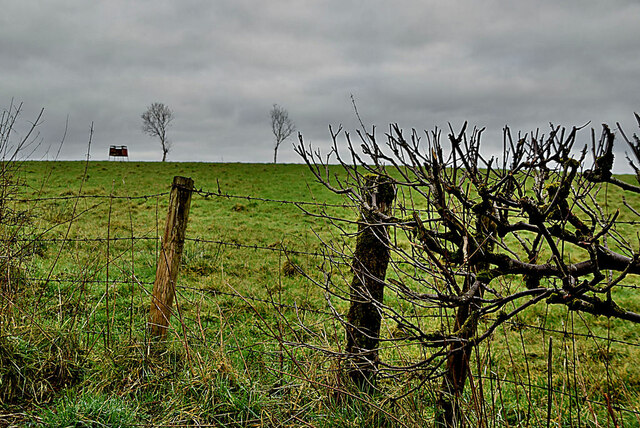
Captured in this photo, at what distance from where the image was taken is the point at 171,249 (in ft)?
12.9

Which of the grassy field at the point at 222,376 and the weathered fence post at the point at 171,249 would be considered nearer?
the grassy field at the point at 222,376

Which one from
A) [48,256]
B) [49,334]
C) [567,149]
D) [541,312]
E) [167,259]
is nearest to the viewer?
[567,149]

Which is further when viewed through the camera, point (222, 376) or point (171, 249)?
point (171, 249)

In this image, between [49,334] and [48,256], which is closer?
[49,334]

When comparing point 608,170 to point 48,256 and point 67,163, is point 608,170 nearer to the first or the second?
point 48,256

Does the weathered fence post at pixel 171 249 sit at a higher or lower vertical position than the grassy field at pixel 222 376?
higher

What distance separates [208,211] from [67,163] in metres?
19.1

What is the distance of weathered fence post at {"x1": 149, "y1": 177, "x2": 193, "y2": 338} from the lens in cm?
392

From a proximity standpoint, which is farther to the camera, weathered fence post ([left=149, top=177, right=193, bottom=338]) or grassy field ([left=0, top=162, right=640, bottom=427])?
weathered fence post ([left=149, top=177, right=193, bottom=338])

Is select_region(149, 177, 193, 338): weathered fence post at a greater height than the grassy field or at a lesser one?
greater

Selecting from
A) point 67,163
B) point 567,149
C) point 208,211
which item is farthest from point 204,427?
point 67,163

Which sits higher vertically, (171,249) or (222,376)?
(171,249)

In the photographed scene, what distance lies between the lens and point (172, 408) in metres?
3.13

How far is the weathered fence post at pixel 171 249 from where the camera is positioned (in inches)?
154
